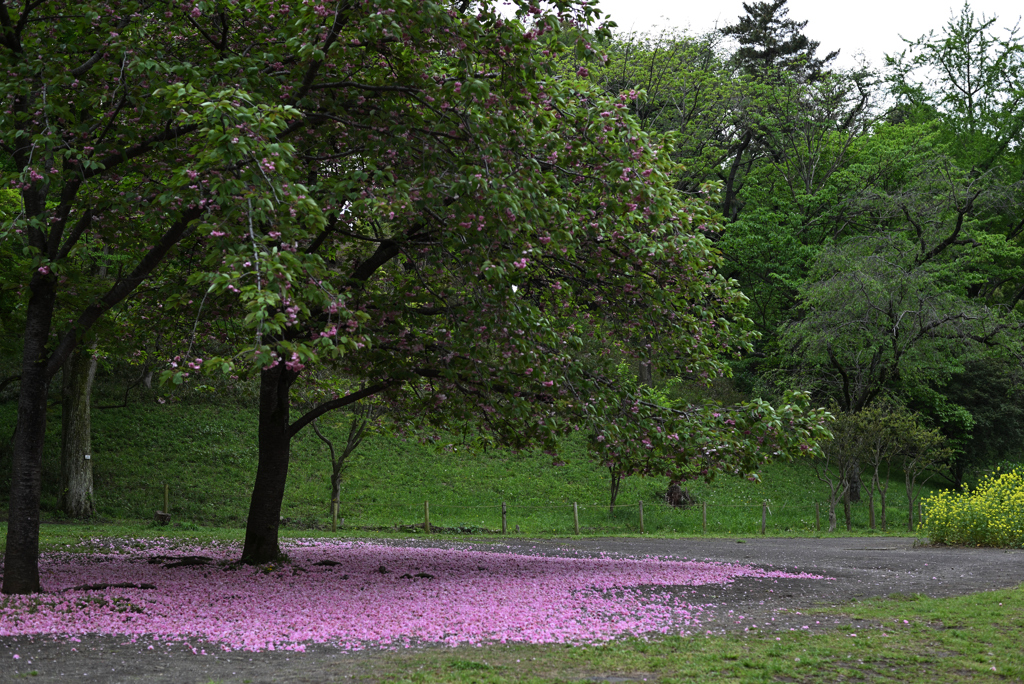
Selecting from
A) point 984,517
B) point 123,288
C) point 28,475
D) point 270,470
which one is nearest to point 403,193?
point 123,288

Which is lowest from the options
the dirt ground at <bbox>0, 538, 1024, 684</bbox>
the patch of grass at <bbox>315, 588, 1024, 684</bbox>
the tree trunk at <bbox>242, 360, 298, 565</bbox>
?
the dirt ground at <bbox>0, 538, 1024, 684</bbox>

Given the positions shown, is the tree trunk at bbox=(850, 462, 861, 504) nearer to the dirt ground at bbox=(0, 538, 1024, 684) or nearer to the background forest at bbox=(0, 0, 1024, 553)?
the background forest at bbox=(0, 0, 1024, 553)

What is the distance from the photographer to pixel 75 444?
22875 mm

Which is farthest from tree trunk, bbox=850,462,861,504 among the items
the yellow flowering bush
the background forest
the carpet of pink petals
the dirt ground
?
the carpet of pink petals

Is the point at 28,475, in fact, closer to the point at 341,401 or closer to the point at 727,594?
the point at 341,401

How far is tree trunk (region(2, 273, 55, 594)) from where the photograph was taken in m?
9.51

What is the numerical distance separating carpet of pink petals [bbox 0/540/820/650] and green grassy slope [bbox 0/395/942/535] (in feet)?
38.5

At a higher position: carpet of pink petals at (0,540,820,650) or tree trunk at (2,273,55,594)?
tree trunk at (2,273,55,594)

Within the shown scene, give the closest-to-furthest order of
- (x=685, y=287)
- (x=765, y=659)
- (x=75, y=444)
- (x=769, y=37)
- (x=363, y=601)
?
(x=765, y=659), (x=363, y=601), (x=685, y=287), (x=75, y=444), (x=769, y=37)

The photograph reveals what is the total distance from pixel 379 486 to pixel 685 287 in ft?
67.5

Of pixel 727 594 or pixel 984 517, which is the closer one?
pixel 727 594

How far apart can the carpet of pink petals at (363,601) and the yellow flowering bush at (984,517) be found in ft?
27.6

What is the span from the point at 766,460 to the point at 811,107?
3611 cm

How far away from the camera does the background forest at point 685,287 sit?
9.28 metres
